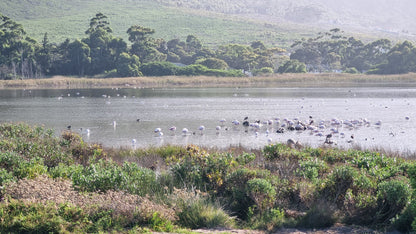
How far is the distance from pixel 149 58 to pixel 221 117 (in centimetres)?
5808

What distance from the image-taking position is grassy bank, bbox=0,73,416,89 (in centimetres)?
7819

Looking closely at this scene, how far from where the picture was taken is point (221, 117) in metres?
37.6

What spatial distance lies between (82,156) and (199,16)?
7234 inches

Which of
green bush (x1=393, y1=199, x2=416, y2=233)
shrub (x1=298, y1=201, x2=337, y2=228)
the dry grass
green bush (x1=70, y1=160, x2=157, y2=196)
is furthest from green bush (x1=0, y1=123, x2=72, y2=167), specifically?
green bush (x1=393, y1=199, x2=416, y2=233)

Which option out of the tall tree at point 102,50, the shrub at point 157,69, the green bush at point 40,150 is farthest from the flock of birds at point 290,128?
the tall tree at point 102,50

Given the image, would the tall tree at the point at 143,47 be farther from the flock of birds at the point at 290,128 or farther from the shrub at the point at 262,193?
the shrub at the point at 262,193

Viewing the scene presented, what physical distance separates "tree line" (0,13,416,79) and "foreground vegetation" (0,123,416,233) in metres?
72.9

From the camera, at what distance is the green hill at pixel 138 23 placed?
6058 inches

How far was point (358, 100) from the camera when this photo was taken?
169 ft

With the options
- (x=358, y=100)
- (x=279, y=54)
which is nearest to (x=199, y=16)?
(x=279, y=54)

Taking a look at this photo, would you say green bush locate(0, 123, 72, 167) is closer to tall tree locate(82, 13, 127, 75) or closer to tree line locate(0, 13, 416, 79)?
tree line locate(0, 13, 416, 79)

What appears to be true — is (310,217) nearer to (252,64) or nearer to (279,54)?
(252,64)

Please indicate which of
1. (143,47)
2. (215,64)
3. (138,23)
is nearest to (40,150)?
(215,64)

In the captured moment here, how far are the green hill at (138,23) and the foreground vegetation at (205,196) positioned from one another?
13047cm
